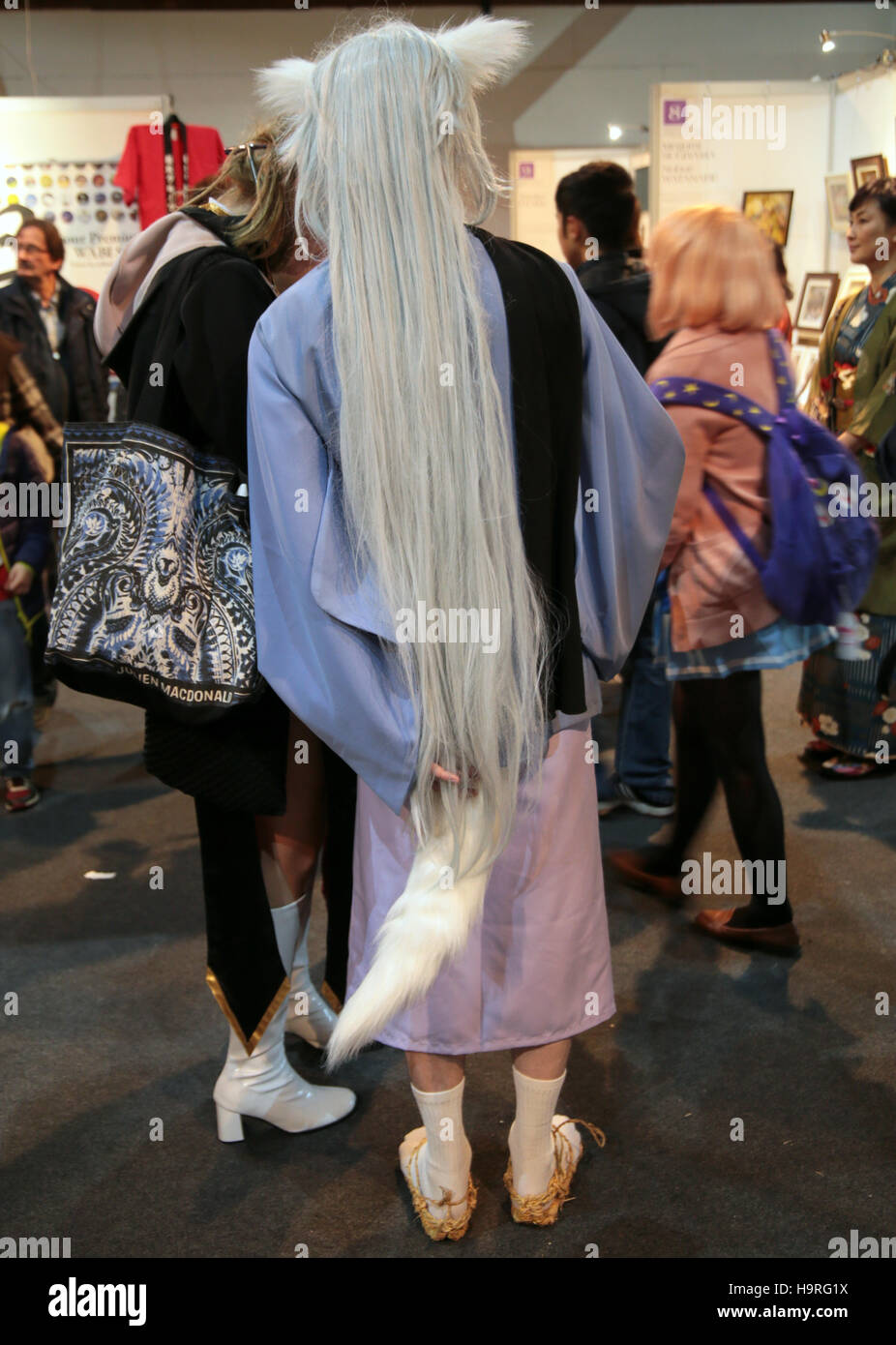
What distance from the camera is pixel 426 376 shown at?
125 cm

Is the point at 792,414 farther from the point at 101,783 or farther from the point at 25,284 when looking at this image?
the point at 25,284

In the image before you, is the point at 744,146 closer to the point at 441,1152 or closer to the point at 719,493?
the point at 719,493

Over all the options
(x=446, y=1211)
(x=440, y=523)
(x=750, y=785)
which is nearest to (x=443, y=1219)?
(x=446, y=1211)

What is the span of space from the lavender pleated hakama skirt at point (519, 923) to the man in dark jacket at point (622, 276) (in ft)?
3.99

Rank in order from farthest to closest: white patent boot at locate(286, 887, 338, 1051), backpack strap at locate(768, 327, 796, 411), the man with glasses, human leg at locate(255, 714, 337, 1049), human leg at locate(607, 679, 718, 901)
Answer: the man with glasses → human leg at locate(607, 679, 718, 901) → backpack strap at locate(768, 327, 796, 411) → white patent boot at locate(286, 887, 338, 1051) → human leg at locate(255, 714, 337, 1049)

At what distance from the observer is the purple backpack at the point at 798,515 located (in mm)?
2121

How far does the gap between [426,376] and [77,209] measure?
15.9 feet

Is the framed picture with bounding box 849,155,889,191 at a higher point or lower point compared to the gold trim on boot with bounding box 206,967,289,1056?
higher

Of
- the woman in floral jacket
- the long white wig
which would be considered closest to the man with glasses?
the woman in floral jacket

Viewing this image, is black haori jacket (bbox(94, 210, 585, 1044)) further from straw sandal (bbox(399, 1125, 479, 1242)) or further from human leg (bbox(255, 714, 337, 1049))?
straw sandal (bbox(399, 1125, 479, 1242))

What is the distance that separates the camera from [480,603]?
1312 millimetres

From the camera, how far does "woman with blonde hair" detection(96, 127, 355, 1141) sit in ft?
4.97

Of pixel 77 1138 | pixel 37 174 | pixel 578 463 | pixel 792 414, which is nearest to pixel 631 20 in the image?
pixel 37 174

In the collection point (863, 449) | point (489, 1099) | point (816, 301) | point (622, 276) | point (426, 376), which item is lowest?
point (489, 1099)
